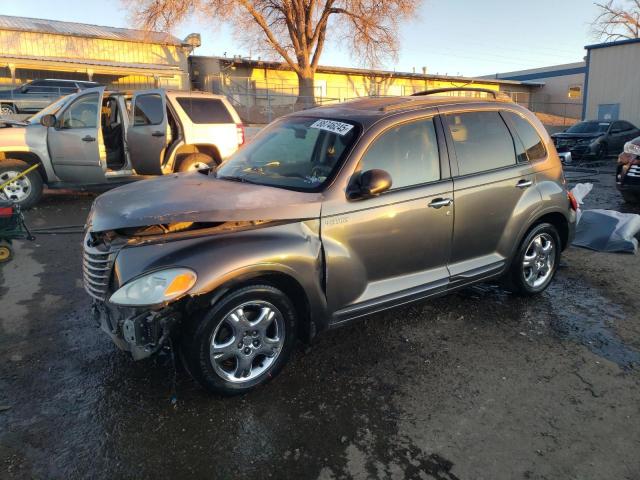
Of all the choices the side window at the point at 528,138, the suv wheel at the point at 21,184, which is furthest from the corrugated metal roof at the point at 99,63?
the side window at the point at 528,138

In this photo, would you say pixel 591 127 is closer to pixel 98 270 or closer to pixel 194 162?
pixel 194 162

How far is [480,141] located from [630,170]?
603 cm

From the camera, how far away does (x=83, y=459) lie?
8.61ft

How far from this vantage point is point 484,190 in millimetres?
4070

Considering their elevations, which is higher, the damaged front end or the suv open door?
the suv open door

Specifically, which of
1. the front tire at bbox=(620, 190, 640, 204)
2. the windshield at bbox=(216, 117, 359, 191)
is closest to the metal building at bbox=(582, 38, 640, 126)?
the front tire at bbox=(620, 190, 640, 204)

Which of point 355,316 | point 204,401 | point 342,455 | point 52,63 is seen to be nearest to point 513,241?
point 355,316

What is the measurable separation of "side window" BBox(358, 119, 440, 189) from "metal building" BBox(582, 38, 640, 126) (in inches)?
1097

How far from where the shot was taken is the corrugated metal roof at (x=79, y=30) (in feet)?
92.7

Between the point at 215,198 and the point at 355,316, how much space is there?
49.3 inches

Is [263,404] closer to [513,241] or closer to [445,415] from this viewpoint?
[445,415]

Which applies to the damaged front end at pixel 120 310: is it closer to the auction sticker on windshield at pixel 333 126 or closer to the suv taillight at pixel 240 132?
the auction sticker on windshield at pixel 333 126

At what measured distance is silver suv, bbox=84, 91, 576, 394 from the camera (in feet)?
9.52

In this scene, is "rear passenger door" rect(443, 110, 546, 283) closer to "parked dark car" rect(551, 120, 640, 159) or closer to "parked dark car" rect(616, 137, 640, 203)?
"parked dark car" rect(616, 137, 640, 203)
